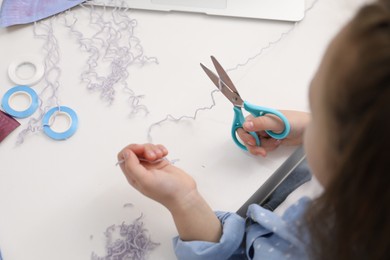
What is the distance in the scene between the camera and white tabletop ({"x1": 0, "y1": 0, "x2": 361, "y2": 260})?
56cm

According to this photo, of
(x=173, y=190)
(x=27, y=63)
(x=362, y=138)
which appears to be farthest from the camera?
(x=27, y=63)

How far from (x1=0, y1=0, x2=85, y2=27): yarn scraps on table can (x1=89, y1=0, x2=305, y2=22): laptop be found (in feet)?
0.41

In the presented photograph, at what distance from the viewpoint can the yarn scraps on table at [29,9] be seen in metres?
0.67

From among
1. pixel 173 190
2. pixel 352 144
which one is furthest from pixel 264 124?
pixel 352 144

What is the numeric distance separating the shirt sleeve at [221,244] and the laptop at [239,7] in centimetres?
33

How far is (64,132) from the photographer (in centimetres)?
60

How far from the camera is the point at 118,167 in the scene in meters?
0.59

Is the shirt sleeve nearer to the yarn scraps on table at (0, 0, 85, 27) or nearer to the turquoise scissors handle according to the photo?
the turquoise scissors handle

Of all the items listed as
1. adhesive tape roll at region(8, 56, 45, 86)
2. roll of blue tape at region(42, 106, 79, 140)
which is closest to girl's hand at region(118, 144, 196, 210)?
roll of blue tape at region(42, 106, 79, 140)

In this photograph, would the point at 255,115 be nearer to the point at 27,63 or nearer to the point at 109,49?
the point at 109,49

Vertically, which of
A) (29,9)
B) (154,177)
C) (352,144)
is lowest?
(154,177)

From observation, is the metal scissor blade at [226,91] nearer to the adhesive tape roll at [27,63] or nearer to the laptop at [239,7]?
the laptop at [239,7]

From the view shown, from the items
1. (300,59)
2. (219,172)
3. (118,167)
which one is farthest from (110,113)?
(300,59)

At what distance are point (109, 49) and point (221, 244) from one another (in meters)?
0.35
